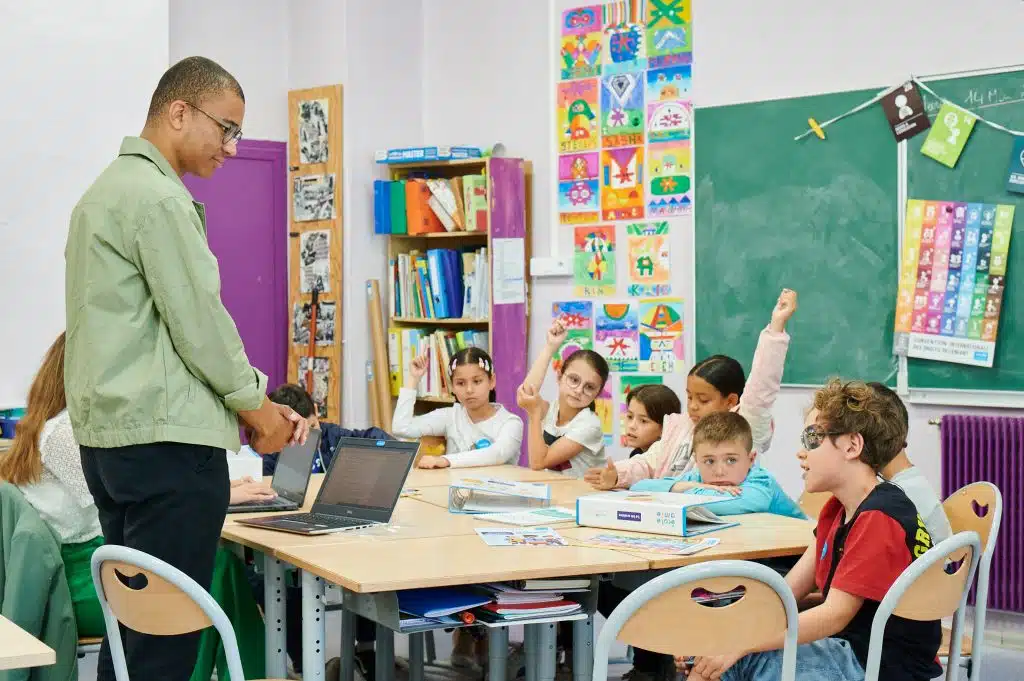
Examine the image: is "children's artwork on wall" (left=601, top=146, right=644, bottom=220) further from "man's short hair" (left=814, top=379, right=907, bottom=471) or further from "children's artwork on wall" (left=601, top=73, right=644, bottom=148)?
"man's short hair" (left=814, top=379, right=907, bottom=471)

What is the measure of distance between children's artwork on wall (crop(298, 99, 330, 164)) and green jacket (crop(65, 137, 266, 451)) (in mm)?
3982

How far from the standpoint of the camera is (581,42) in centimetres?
604

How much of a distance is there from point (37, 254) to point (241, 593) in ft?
7.63

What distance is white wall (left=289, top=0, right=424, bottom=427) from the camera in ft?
20.9

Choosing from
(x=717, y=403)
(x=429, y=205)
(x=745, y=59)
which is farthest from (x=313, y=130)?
(x=717, y=403)

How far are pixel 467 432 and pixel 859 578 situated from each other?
2445 mm

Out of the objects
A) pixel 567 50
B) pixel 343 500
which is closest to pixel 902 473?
pixel 343 500

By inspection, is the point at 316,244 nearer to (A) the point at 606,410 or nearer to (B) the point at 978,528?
(A) the point at 606,410

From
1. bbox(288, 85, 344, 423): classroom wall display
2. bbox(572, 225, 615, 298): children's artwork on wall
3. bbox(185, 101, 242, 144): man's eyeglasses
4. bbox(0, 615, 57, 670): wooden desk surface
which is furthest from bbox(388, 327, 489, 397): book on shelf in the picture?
bbox(0, 615, 57, 670): wooden desk surface

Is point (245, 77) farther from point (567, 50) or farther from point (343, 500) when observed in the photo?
point (343, 500)

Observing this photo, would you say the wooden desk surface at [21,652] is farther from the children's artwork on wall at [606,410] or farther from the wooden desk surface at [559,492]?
the children's artwork on wall at [606,410]

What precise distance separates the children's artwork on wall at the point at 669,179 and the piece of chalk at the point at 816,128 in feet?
2.07

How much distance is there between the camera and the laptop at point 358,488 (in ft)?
10.5

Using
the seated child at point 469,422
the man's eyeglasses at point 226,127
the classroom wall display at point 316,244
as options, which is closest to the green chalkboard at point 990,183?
the seated child at point 469,422
